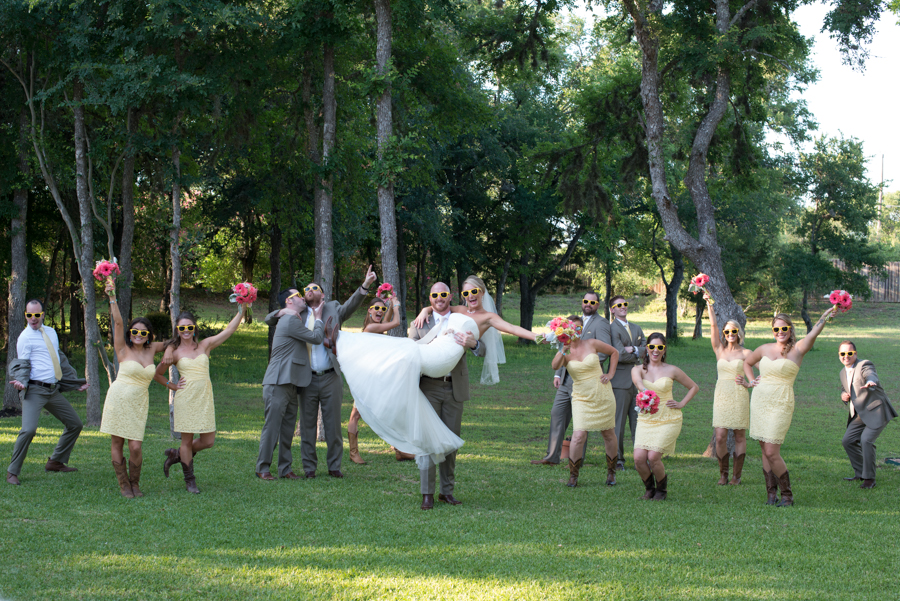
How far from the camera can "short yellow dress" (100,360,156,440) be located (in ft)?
25.5

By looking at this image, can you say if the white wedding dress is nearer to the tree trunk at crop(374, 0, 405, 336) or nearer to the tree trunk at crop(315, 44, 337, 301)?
the tree trunk at crop(374, 0, 405, 336)

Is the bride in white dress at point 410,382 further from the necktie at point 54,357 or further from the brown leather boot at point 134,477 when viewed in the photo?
the necktie at point 54,357

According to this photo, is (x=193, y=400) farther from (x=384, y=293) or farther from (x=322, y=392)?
(x=384, y=293)

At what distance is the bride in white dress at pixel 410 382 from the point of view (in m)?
7.37

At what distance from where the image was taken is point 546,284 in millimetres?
37750

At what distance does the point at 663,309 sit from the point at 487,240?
34795mm

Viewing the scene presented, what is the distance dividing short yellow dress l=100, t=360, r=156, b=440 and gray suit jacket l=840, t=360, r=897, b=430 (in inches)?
318

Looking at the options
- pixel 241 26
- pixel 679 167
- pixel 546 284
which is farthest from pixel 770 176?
pixel 241 26

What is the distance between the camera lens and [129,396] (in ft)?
25.8

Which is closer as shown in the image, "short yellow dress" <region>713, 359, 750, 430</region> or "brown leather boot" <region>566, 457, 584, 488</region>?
"brown leather boot" <region>566, 457, 584, 488</region>

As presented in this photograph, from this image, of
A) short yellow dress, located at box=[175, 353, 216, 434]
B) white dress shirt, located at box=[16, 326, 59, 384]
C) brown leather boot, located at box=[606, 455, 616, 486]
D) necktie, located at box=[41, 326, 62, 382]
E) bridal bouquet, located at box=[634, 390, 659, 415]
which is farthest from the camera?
brown leather boot, located at box=[606, 455, 616, 486]

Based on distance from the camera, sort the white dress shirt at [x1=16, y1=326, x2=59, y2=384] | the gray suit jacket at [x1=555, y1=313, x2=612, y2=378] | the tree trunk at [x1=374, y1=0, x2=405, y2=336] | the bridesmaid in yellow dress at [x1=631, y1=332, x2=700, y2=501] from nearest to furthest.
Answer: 1. the bridesmaid in yellow dress at [x1=631, y1=332, x2=700, y2=501]
2. the white dress shirt at [x1=16, y1=326, x2=59, y2=384]
3. the gray suit jacket at [x1=555, y1=313, x2=612, y2=378]
4. the tree trunk at [x1=374, y1=0, x2=405, y2=336]

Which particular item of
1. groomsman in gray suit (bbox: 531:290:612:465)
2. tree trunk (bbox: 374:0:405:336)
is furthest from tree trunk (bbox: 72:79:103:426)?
groomsman in gray suit (bbox: 531:290:612:465)

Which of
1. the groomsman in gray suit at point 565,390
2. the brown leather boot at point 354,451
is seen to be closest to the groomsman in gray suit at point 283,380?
the brown leather boot at point 354,451
